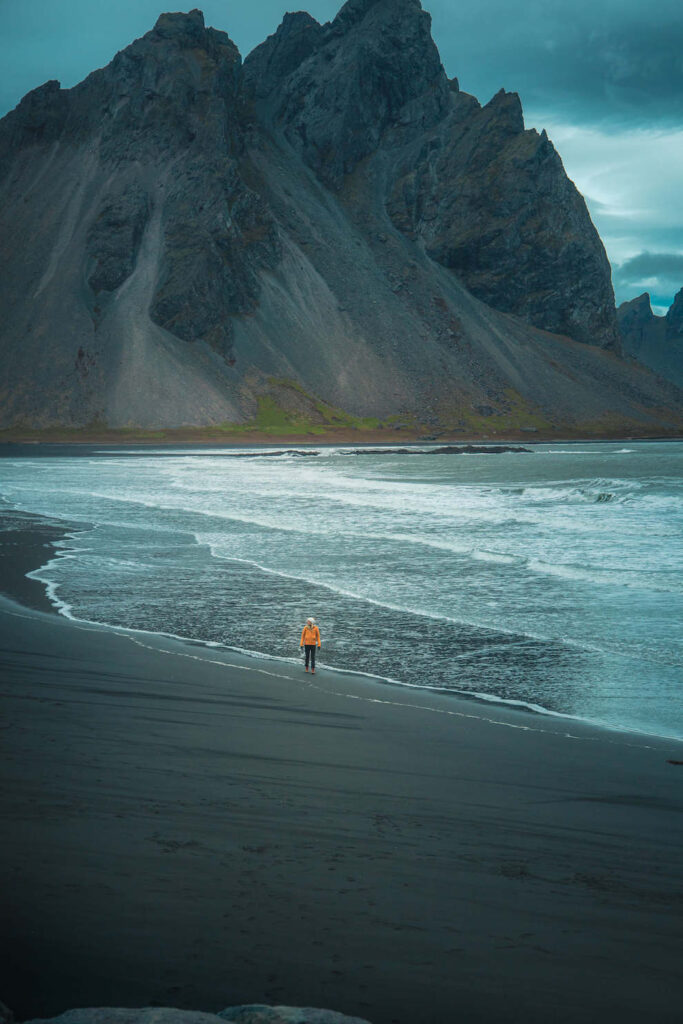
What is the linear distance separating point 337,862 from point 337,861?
2 centimetres

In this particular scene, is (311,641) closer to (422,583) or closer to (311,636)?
(311,636)

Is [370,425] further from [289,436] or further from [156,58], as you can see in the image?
[156,58]

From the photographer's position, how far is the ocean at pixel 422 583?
47.0 ft

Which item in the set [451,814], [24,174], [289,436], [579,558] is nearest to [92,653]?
[451,814]

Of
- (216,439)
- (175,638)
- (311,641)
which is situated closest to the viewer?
(311,641)

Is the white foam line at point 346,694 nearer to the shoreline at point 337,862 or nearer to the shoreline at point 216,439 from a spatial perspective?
the shoreline at point 337,862

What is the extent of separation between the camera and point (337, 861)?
6660 mm

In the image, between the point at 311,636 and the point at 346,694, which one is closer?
the point at 346,694

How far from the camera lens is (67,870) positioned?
6246 mm

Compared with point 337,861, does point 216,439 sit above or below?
above

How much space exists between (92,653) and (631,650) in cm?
960

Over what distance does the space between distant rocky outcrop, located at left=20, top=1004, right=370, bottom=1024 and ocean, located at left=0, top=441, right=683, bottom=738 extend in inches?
317

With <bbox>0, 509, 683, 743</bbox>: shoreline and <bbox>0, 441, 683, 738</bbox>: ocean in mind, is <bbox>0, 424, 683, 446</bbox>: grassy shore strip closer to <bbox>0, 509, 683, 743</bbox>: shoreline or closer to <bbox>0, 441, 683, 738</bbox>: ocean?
<bbox>0, 441, 683, 738</bbox>: ocean

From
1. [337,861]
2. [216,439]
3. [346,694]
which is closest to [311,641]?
[346,694]
